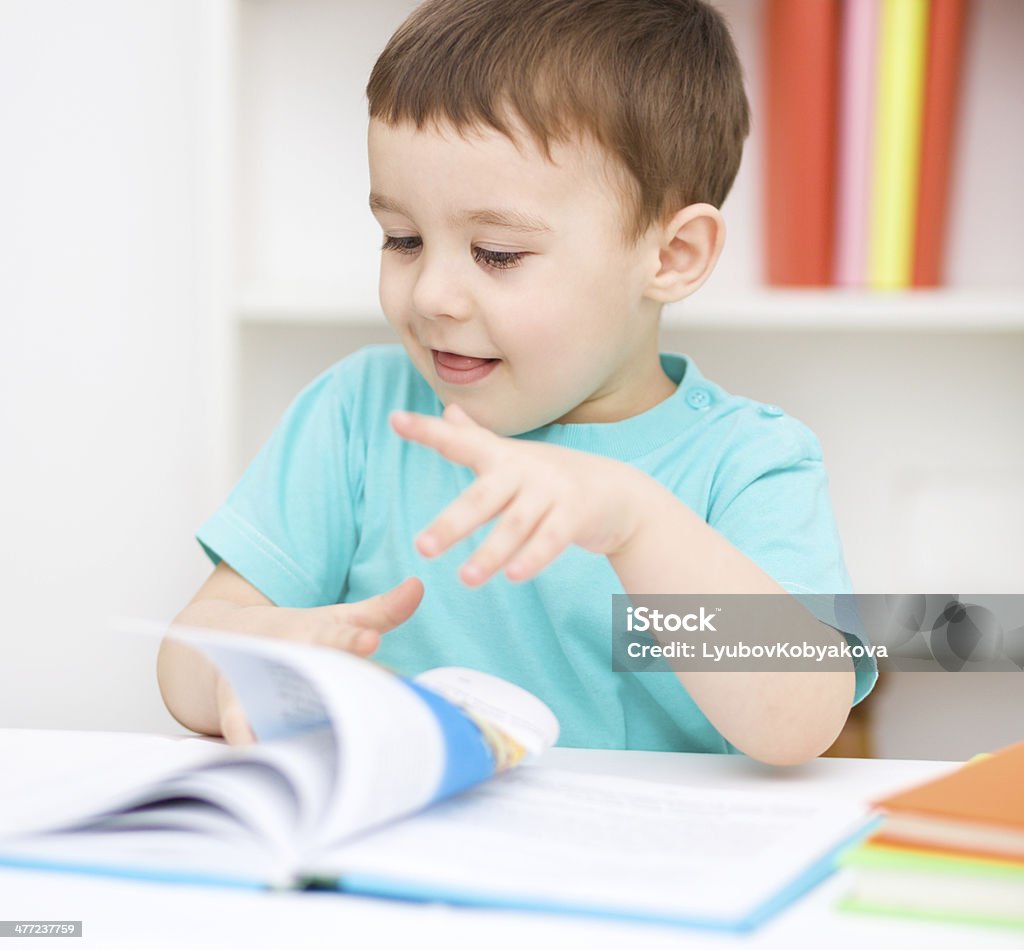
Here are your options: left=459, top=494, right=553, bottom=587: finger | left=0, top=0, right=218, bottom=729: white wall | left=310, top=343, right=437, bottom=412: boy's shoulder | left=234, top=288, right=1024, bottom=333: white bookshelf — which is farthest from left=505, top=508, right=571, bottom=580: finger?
left=0, top=0, right=218, bottom=729: white wall

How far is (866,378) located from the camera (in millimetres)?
1666

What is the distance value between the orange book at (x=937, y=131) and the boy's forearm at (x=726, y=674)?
30.9 inches

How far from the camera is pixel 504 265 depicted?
0.92m

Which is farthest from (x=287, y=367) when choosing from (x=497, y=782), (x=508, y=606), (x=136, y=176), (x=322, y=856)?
(x=322, y=856)

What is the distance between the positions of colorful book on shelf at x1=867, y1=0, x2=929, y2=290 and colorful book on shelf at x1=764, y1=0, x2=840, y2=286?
0.05 m

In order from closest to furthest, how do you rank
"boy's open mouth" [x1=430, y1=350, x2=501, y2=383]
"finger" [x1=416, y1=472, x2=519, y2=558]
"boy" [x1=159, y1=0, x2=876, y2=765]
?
1. "finger" [x1=416, y1=472, x2=519, y2=558]
2. "boy" [x1=159, y1=0, x2=876, y2=765]
3. "boy's open mouth" [x1=430, y1=350, x2=501, y2=383]

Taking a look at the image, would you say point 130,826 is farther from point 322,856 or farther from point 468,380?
point 468,380

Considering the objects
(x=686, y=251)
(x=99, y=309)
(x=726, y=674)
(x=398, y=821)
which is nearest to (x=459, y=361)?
(x=686, y=251)

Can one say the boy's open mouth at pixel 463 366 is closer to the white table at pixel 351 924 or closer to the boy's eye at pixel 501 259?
the boy's eye at pixel 501 259

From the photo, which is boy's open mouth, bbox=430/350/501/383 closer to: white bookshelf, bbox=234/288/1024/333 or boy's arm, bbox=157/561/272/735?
boy's arm, bbox=157/561/272/735

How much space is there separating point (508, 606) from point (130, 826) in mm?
530

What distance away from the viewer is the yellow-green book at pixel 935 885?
0.46m

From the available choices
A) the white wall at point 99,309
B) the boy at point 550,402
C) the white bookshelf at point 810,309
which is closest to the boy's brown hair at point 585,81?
the boy at point 550,402

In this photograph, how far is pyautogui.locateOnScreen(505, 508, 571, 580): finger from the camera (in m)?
0.59
